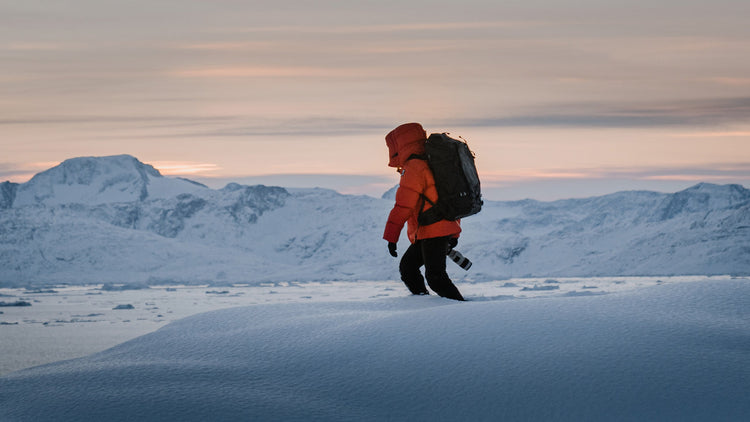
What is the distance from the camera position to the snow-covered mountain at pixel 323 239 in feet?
128

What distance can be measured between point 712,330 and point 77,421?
291 centimetres

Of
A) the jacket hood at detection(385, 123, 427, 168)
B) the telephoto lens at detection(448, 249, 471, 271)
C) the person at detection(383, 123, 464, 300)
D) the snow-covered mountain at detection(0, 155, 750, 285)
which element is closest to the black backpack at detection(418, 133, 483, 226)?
the person at detection(383, 123, 464, 300)

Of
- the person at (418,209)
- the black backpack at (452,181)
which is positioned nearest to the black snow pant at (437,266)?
the person at (418,209)

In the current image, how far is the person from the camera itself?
4.93 metres

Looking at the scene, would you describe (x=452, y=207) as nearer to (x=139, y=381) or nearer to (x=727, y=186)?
(x=139, y=381)

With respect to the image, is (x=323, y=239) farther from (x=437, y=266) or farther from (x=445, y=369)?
(x=445, y=369)

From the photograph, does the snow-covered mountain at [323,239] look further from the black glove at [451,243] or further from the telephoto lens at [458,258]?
the black glove at [451,243]

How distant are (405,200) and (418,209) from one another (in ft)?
0.58

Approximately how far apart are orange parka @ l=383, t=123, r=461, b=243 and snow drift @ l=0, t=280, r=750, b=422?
3.38 ft

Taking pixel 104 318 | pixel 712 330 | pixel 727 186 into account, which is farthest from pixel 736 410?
pixel 727 186

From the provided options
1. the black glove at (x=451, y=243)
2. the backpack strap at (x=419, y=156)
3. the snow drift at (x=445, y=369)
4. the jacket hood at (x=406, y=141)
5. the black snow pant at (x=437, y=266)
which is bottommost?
the snow drift at (x=445, y=369)

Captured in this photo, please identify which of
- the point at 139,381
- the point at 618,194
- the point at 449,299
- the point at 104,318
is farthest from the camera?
the point at 618,194

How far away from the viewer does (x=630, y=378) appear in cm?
299

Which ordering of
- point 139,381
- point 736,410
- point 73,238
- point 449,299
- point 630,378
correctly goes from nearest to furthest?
point 736,410
point 630,378
point 139,381
point 449,299
point 73,238
